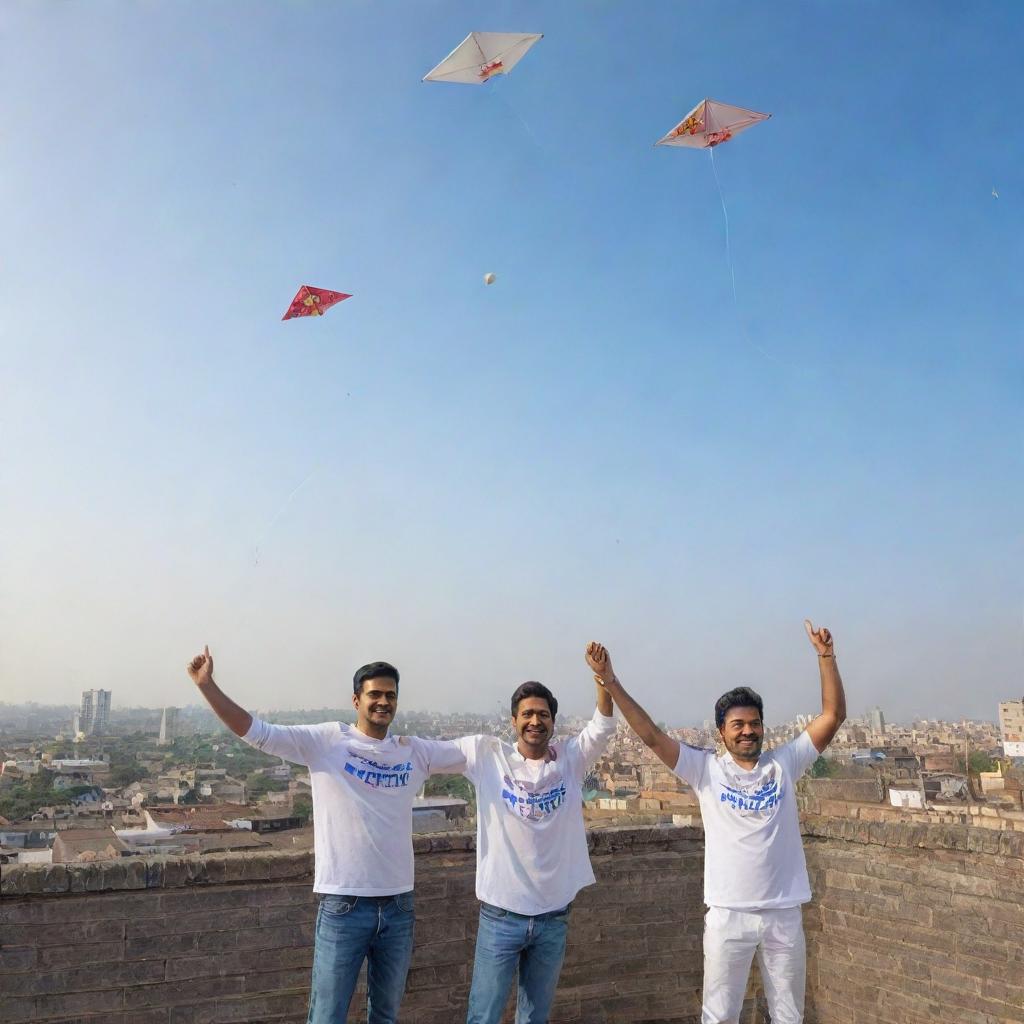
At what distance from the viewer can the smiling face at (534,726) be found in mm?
3553

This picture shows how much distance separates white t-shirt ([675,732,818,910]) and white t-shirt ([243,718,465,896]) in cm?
124

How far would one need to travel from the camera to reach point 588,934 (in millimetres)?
4961

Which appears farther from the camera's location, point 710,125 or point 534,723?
point 710,125

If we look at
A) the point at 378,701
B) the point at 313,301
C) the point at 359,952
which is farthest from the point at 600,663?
the point at 313,301

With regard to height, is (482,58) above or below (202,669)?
above

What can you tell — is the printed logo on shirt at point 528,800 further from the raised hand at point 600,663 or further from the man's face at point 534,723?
the raised hand at point 600,663

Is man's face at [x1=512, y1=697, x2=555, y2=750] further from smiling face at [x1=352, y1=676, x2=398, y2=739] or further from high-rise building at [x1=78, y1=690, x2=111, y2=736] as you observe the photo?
high-rise building at [x1=78, y1=690, x2=111, y2=736]

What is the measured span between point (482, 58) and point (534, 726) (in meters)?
8.22

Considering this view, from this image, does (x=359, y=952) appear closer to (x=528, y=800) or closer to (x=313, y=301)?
(x=528, y=800)

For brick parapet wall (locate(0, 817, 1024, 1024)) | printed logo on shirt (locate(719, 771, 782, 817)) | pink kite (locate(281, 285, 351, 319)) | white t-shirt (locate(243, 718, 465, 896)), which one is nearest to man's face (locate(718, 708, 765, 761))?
printed logo on shirt (locate(719, 771, 782, 817))

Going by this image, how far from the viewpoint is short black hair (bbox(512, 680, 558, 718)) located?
141 inches

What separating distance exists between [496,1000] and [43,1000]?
224 centimetres

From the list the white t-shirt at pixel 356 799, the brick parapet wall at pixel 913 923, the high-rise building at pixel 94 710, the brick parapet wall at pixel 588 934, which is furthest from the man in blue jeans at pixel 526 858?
the high-rise building at pixel 94 710

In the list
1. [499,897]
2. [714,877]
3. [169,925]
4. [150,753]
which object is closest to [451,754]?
[499,897]
